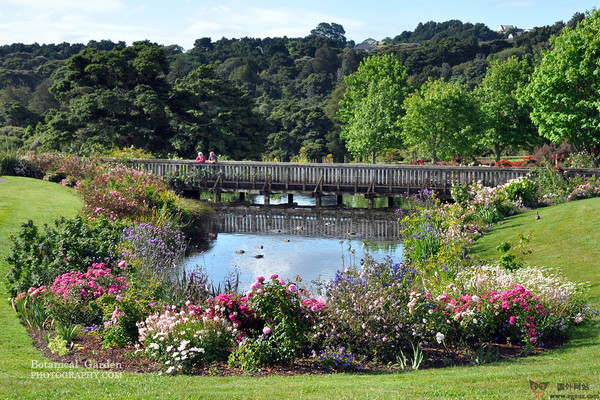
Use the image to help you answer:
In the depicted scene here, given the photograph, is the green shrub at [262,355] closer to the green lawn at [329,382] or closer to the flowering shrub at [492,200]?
the green lawn at [329,382]

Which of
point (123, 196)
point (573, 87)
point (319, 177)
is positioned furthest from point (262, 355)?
point (573, 87)

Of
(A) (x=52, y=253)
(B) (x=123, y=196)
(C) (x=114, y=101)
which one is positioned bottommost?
(A) (x=52, y=253)

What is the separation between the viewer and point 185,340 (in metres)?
7.72

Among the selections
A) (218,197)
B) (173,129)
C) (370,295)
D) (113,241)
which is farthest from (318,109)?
(370,295)

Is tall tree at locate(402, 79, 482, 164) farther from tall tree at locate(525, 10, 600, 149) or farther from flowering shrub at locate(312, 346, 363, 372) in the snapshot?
flowering shrub at locate(312, 346, 363, 372)

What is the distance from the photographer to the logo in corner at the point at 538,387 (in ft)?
18.8

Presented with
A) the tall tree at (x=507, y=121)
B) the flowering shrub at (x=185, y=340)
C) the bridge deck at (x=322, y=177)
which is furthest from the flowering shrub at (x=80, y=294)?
the tall tree at (x=507, y=121)

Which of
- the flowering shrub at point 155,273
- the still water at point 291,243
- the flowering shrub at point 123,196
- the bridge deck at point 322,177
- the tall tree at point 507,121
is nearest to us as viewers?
the flowering shrub at point 155,273

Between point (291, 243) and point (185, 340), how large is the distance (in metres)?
12.6

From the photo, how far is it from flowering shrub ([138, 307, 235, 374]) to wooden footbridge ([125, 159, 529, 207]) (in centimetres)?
2067

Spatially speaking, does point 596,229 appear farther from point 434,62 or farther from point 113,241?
point 434,62

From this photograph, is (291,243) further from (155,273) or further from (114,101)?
(114,101)

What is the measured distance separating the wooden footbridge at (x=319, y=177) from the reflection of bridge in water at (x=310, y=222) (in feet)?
5.06

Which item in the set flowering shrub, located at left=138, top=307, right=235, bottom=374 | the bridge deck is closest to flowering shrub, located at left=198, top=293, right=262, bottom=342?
flowering shrub, located at left=138, top=307, right=235, bottom=374
